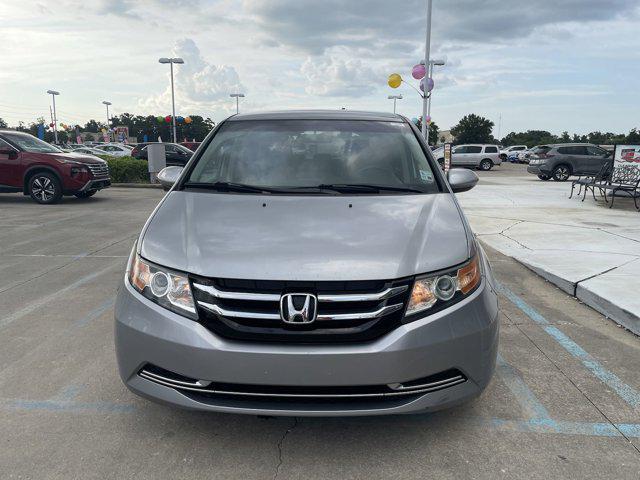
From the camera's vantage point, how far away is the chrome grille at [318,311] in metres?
2.34

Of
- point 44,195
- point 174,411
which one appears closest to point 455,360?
point 174,411

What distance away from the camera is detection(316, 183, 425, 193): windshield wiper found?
335cm

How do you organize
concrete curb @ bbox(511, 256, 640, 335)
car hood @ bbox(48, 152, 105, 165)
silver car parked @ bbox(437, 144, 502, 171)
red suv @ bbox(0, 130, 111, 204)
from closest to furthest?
concrete curb @ bbox(511, 256, 640, 335) → red suv @ bbox(0, 130, 111, 204) → car hood @ bbox(48, 152, 105, 165) → silver car parked @ bbox(437, 144, 502, 171)

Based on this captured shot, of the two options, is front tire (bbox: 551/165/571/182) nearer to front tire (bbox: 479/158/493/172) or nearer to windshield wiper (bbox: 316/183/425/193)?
front tire (bbox: 479/158/493/172)

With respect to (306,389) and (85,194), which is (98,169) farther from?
(306,389)

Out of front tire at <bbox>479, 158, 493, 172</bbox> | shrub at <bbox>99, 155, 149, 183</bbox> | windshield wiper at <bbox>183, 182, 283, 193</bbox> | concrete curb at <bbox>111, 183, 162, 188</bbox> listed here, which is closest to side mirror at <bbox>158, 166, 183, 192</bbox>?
windshield wiper at <bbox>183, 182, 283, 193</bbox>

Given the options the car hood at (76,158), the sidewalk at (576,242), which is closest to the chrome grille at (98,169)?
the car hood at (76,158)

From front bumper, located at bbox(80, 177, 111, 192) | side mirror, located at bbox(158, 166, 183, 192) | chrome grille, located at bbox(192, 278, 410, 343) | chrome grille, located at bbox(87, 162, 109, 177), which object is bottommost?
front bumper, located at bbox(80, 177, 111, 192)

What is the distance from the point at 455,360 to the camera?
2.43 metres

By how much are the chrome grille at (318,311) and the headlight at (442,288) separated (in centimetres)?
10

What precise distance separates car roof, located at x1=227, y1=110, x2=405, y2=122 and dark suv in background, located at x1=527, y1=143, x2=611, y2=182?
20700mm

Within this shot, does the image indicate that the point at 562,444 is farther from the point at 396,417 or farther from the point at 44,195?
the point at 44,195

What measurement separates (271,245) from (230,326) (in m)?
0.45

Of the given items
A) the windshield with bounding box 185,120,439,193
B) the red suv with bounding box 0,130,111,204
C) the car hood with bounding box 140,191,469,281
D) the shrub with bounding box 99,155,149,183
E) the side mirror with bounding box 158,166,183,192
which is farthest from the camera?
the shrub with bounding box 99,155,149,183
